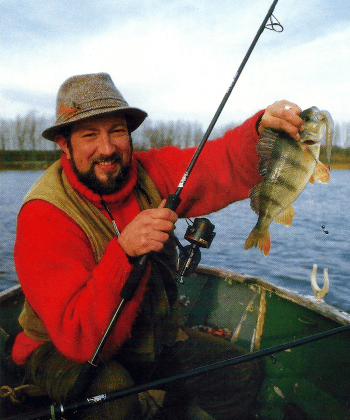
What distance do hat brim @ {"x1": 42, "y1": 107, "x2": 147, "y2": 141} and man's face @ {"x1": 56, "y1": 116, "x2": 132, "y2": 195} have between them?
0.08 metres

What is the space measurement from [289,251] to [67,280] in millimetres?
10661

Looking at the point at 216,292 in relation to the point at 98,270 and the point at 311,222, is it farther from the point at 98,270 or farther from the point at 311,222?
the point at 311,222

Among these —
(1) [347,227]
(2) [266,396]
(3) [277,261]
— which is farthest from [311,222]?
(2) [266,396]

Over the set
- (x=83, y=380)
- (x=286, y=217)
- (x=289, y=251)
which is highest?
(x=286, y=217)

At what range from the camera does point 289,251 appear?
11.8m

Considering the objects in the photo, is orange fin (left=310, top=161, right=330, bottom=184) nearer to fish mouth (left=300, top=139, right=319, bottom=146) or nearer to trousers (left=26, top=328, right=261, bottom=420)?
fish mouth (left=300, top=139, right=319, bottom=146)

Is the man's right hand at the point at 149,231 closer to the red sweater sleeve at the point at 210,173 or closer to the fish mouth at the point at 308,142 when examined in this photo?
the fish mouth at the point at 308,142

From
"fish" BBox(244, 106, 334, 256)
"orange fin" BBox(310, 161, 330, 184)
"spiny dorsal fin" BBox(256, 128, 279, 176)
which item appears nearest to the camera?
"fish" BBox(244, 106, 334, 256)

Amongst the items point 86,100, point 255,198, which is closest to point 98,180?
point 86,100

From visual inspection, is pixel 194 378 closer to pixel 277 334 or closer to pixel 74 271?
pixel 277 334

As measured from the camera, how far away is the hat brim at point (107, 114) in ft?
8.38

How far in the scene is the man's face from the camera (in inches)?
106

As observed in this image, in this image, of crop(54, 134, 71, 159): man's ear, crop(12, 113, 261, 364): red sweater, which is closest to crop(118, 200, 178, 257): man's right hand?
crop(12, 113, 261, 364): red sweater

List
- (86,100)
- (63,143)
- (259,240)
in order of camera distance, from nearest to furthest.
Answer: (259,240)
(86,100)
(63,143)
